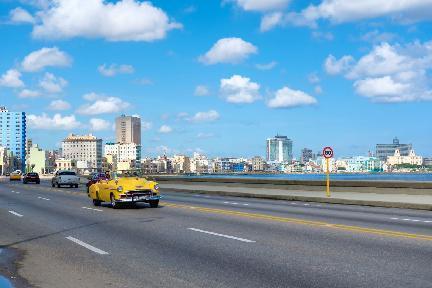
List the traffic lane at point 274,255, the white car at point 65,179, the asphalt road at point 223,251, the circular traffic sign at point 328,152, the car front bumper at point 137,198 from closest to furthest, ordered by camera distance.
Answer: the traffic lane at point 274,255
the asphalt road at point 223,251
the car front bumper at point 137,198
the circular traffic sign at point 328,152
the white car at point 65,179

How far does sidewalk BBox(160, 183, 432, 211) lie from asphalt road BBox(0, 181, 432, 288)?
6.26m

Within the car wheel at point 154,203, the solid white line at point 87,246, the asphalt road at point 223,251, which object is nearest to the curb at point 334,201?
the asphalt road at point 223,251

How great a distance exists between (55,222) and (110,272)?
9.88 m

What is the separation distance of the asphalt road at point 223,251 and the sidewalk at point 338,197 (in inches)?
246

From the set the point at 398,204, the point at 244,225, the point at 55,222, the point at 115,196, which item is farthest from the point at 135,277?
the point at 398,204

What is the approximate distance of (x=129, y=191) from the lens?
24.1 m

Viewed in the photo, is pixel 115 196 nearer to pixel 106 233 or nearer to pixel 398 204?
pixel 106 233

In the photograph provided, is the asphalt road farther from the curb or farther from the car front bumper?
the curb

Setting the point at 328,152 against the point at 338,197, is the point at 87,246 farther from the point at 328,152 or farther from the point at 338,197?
the point at 328,152

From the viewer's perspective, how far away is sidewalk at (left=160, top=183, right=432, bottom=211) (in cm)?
2549

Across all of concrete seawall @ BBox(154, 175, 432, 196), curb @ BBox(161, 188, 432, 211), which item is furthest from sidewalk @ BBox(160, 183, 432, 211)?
concrete seawall @ BBox(154, 175, 432, 196)

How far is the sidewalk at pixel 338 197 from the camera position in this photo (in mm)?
25491

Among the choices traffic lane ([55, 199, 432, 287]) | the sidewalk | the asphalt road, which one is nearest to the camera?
traffic lane ([55, 199, 432, 287])

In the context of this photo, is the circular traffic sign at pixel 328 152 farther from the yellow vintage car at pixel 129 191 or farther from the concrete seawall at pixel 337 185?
the yellow vintage car at pixel 129 191
